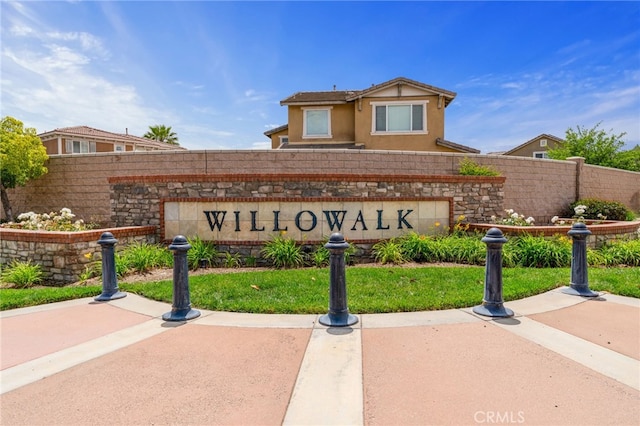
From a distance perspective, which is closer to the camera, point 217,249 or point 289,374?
point 289,374

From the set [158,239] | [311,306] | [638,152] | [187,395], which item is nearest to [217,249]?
[158,239]

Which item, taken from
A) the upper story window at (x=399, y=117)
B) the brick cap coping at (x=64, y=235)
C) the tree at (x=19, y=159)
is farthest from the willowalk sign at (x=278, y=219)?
the upper story window at (x=399, y=117)

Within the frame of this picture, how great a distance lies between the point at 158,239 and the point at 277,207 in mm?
3349

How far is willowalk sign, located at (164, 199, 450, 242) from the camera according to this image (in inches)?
364

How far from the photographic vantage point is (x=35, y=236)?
330 inches

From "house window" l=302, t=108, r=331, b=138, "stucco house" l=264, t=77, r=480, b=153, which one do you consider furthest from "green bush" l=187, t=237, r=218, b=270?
"house window" l=302, t=108, r=331, b=138

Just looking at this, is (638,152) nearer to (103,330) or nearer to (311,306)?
(311,306)

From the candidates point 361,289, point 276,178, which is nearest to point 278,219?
point 276,178

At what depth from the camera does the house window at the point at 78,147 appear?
1078 inches

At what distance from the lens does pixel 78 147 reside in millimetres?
28234

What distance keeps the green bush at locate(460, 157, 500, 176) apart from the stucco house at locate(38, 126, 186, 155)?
2468 cm

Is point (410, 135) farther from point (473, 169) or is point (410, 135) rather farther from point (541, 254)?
point (541, 254)

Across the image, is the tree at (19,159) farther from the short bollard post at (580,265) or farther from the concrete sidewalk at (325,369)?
the short bollard post at (580,265)
